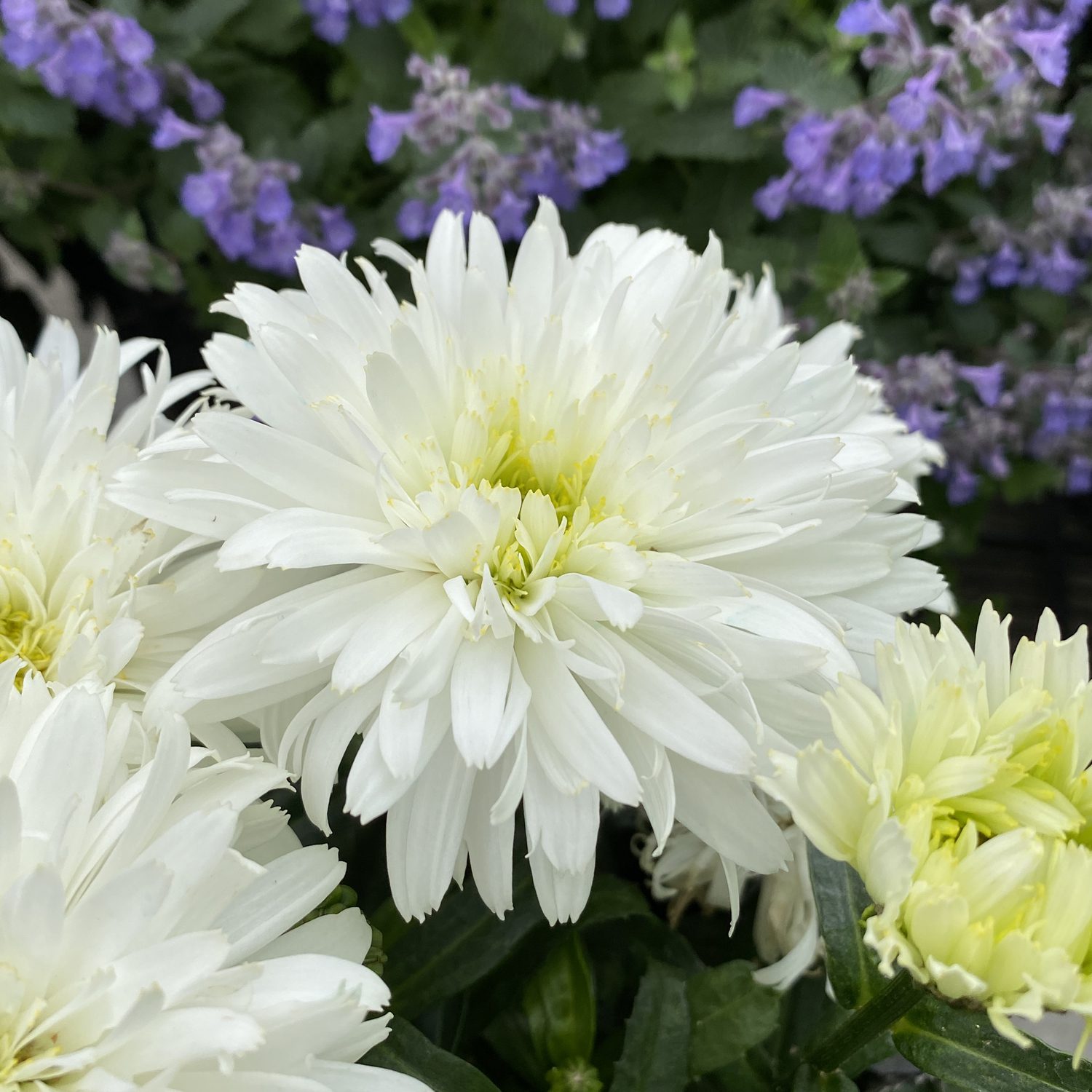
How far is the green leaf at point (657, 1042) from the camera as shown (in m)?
0.32

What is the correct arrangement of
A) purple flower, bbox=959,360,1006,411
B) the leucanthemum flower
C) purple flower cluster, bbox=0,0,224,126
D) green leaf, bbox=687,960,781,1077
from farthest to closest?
1. purple flower, bbox=959,360,1006,411
2. purple flower cluster, bbox=0,0,224,126
3. green leaf, bbox=687,960,781,1077
4. the leucanthemum flower

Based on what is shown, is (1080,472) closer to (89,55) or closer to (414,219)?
(414,219)

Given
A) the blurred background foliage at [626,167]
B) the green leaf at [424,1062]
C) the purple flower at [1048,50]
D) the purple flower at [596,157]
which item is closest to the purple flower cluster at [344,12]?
the blurred background foliage at [626,167]

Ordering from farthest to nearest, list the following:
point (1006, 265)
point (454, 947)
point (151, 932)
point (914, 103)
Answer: point (1006, 265)
point (914, 103)
point (454, 947)
point (151, 932)

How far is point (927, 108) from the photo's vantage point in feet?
2.02

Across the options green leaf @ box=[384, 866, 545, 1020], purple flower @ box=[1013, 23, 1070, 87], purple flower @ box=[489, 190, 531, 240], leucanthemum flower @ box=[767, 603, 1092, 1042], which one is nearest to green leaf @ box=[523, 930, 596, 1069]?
green leaf @ box=[384, 866, 545, 1020]

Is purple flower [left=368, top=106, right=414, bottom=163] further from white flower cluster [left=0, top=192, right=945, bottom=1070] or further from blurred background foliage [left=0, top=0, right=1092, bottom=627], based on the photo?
white flower cluster [left=0, top=192, right=945, bottom=1070]

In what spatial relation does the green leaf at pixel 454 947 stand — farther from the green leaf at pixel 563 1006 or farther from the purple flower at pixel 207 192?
the purple flower at pixel 207 192

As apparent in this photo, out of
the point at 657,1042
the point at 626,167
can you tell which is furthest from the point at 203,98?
the point at 657,1042

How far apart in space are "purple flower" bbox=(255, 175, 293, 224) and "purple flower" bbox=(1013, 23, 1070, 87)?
44 centimetres

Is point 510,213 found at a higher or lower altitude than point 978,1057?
higher

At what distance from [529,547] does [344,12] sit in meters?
0.51

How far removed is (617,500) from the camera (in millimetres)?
311

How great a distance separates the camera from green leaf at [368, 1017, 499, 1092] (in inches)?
12.0
